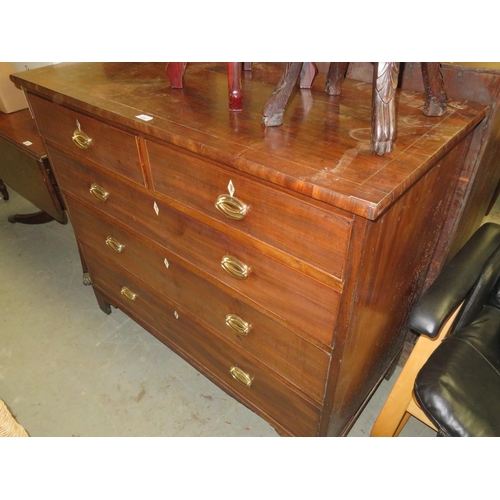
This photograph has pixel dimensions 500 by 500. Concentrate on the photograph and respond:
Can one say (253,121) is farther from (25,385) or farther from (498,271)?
(25,385)

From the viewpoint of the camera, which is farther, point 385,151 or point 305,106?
point 305,106

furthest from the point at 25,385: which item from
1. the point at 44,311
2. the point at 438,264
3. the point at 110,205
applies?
the point at 438,264

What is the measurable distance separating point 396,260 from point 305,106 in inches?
18.6

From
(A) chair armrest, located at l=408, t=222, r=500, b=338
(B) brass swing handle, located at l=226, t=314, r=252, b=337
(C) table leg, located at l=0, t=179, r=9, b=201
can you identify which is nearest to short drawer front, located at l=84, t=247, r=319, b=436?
(B) brass swing handle, located at l=226, t=314, r=252, b=337

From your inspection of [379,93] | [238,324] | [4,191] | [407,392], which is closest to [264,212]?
[379,93]

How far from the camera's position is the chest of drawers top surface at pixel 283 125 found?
78 cm

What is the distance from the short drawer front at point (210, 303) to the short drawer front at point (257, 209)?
290 millimetres

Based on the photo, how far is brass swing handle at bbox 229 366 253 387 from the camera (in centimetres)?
138

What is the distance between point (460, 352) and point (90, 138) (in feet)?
4.22

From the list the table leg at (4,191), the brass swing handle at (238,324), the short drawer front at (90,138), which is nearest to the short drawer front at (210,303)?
the brass swing handle at (238,324)

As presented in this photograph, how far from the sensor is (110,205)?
1470mm

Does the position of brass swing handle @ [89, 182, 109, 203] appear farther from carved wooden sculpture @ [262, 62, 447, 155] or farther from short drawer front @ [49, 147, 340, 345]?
carved wooden sculpture @ [262, 62, 447, 155]

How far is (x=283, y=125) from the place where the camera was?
98cm

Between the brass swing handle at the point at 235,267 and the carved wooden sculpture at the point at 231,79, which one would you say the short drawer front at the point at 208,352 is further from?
the carved wooden sculpture at the point at 231,79
